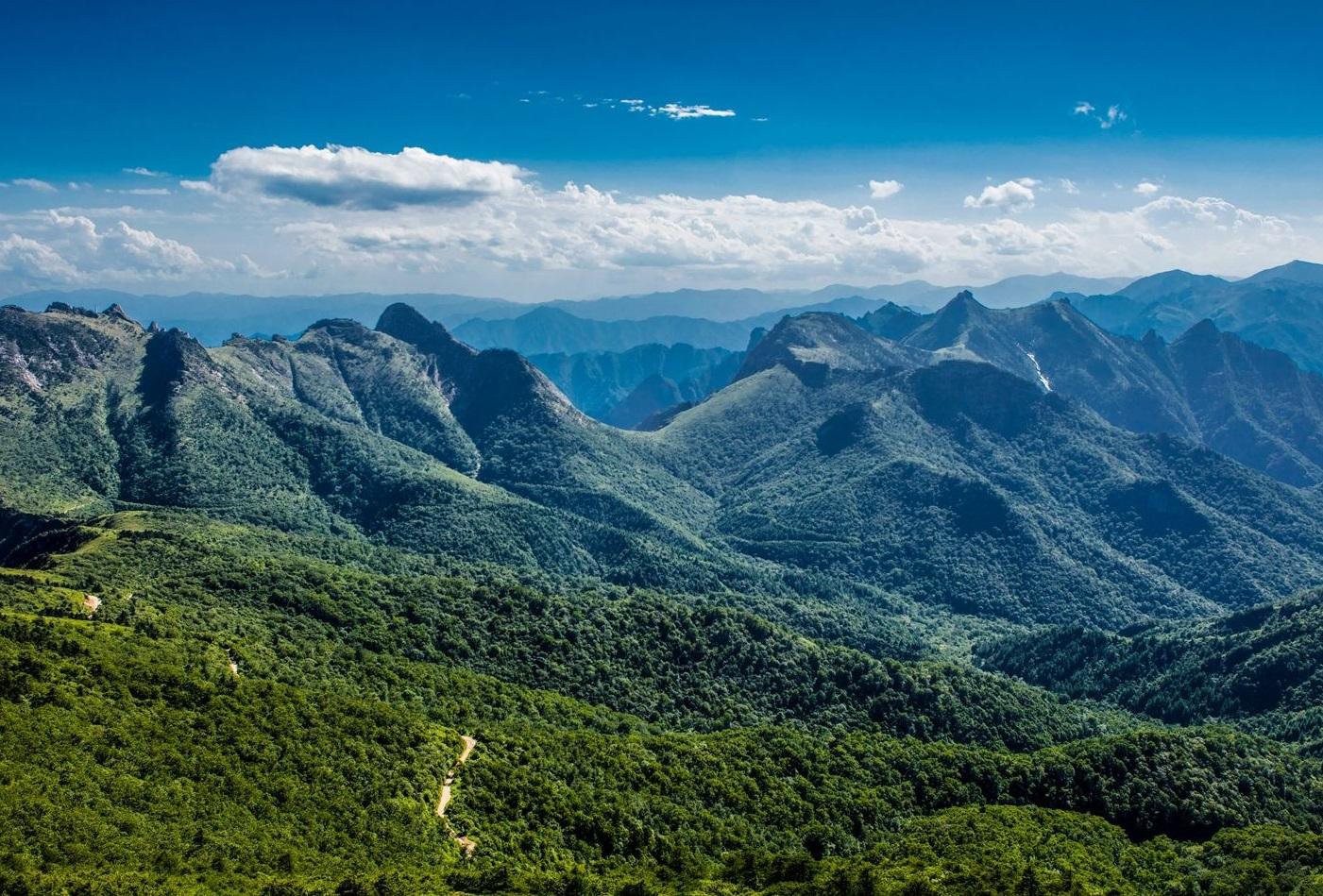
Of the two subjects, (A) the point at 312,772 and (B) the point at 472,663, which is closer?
(A) the point at 312,772

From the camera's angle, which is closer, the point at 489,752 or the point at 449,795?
the point at 449,795

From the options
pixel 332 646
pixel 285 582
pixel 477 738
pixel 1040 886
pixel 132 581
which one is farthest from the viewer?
pixel 285 582

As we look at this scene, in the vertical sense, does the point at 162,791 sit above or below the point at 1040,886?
above

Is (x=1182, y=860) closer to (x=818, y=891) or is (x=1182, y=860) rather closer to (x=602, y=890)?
(x=818, y=891)

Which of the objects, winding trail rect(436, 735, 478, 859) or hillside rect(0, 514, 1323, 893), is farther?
winding trail rect(436, 735, 478, 859)

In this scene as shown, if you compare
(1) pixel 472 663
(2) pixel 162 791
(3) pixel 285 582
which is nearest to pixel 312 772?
(2) pixel 162 791

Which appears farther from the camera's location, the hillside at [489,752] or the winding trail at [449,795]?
the winding trail at [449,795]

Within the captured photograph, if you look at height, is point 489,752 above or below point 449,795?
above

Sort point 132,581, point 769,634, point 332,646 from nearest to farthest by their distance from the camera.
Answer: point 332,646 → point 132,581 → point 769,634
